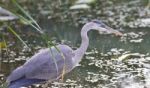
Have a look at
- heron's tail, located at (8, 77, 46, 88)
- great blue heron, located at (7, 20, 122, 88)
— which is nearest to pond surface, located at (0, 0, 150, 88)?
great blue heron, located at (7, 20, 122, 88)

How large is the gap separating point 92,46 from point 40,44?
895mm

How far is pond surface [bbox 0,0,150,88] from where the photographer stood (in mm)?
5492

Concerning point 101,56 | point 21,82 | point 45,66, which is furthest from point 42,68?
point 101,56

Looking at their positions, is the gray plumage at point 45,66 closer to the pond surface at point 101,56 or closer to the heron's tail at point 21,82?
the heron's tail at point 21,82

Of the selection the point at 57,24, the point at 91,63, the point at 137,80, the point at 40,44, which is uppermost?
the point at 57,24

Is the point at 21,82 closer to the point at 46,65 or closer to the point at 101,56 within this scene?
the point at 46,65

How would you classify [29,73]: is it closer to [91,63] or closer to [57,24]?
[91,63]

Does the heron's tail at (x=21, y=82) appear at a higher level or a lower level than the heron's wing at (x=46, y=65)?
Answer: lower

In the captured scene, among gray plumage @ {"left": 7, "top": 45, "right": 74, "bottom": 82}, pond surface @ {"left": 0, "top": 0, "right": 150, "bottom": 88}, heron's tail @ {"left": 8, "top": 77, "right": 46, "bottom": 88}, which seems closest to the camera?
heron's tail @ {"left": 8, "top": 77, "right": 46, "bottom": 88}

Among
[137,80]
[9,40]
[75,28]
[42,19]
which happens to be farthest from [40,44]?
[137,80]

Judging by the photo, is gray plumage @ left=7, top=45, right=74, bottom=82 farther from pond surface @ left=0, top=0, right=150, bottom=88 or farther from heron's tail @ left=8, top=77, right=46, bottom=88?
pond surface @ left=0, top=0, right=150, bottom=88

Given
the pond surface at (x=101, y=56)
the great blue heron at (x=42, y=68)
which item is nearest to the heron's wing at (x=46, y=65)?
the great blue heron at (x=42, y=68)

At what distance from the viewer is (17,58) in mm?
6738

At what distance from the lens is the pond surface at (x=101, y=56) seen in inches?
216
